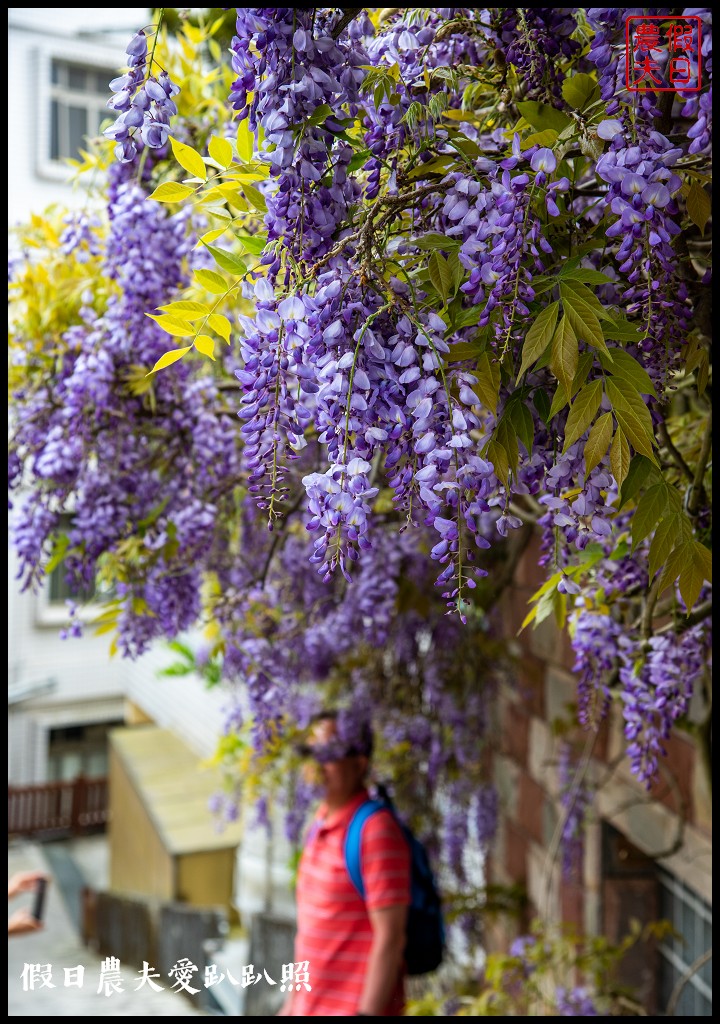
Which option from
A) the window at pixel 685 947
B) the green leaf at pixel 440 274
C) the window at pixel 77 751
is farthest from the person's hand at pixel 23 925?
the window at pixel 77 751

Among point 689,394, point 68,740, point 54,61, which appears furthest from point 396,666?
point 68,740

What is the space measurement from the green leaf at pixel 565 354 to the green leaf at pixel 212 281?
0.41m

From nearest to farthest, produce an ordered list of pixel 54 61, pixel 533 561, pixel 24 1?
pixel 24 1
pixel 533 561
pixel 54 61

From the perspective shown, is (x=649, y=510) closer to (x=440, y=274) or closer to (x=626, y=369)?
(x=626, y=369)

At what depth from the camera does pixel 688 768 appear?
2268 millimetres

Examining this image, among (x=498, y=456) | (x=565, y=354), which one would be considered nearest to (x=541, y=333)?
(x=565, y=354)

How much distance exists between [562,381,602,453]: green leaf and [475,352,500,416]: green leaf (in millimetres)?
86

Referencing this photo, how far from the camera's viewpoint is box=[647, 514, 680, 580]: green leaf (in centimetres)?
103

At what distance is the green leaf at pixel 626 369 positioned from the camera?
3.10ft

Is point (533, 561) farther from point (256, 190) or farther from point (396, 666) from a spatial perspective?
point (256, 190)

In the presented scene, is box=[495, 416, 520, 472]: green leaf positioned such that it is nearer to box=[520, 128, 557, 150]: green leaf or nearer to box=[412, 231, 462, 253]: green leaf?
box=[412, 231, 462, 253]: green leaf

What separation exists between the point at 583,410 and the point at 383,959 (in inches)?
70.3

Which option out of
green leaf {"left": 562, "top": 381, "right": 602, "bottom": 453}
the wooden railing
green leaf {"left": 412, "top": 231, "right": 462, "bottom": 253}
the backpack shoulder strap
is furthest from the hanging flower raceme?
the wooden railing

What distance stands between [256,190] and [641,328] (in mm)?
484
